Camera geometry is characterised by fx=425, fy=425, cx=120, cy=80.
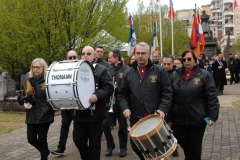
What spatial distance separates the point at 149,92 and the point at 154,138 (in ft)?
3.16

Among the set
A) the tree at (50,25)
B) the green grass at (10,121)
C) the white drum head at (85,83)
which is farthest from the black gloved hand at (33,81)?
the tree at (50,25)

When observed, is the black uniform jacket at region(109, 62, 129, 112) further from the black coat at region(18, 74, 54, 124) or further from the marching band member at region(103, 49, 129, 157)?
the black coat at region(18, 74, 54, 124)

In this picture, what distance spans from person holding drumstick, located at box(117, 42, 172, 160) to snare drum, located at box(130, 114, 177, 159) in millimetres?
502

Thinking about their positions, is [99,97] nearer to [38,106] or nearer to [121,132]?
[38,106]

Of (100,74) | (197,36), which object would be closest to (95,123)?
(100,74)

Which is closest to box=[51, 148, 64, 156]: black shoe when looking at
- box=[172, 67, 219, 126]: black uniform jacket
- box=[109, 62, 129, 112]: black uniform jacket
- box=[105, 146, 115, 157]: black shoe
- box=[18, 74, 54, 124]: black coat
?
box=[105, 146, 115, 157]: black shoe

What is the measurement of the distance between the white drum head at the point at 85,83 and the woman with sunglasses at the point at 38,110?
106cm

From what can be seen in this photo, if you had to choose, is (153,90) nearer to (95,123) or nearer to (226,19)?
(95,123)

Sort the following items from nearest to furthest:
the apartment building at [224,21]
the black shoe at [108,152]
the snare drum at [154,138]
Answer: the snare drum at [154,138], the black shoe at [108,152], the apartment building at [224,21]

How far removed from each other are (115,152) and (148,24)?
44934 millimetres

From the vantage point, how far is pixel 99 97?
20.8 feet

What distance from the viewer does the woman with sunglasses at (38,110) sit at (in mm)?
6934

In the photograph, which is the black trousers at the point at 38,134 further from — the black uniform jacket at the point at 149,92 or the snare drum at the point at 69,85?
the black uniform jacket at the point at 149,92

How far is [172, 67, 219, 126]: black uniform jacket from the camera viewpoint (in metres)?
5.86
